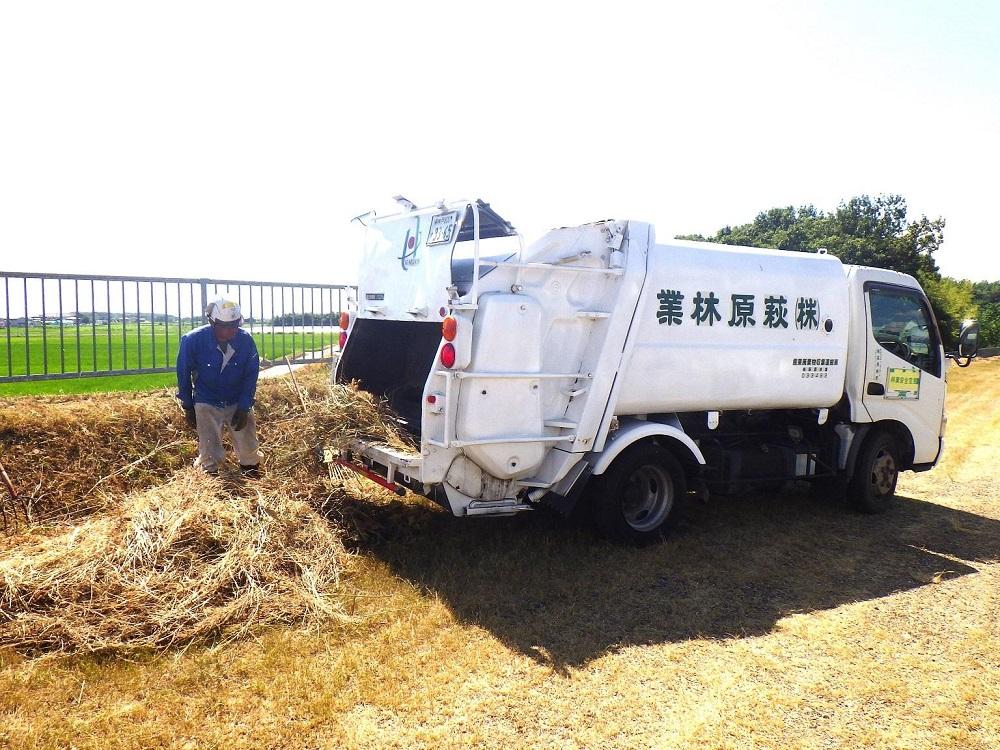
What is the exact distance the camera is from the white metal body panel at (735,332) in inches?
223

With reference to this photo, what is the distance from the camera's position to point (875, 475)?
7.43m

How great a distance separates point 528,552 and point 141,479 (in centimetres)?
334

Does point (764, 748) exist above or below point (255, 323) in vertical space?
below

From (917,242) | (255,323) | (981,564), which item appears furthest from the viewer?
(917,242)

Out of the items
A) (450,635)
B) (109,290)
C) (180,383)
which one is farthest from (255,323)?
(450,635)

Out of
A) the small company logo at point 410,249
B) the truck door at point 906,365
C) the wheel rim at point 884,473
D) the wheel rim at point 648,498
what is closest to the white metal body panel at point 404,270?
the small company logo at point 410,249

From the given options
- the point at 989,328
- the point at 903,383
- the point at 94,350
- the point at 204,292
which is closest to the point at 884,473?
the point at 903,383

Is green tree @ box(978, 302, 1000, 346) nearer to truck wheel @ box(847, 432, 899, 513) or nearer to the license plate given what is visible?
truck wheel @ box(847, 432, 899, 513)

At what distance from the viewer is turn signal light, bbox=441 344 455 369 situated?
4835 millimetres

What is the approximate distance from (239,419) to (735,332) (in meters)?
3.98

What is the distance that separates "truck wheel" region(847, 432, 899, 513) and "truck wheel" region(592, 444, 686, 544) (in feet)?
7.86

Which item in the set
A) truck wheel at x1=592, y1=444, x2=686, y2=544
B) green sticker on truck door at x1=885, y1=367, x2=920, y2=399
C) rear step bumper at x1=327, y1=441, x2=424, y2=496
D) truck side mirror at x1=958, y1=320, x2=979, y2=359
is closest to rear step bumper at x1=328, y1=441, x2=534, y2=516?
rear step bumper at x1=327, y1=441, x2=424, y2=496

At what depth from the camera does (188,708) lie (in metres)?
3.38

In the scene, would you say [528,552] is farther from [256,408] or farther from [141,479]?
[141,479]
